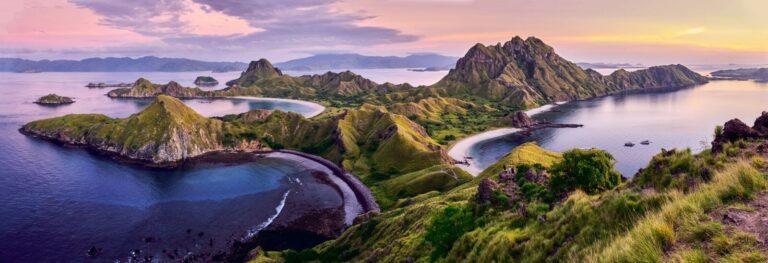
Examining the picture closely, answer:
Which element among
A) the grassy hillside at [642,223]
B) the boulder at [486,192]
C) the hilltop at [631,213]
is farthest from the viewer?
the boulder at [486,192]

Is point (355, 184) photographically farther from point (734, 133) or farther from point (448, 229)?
point (734, 133)

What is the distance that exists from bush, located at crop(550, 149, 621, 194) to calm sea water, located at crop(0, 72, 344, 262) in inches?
3271

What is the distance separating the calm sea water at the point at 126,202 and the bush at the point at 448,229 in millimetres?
72922

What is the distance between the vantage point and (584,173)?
4309cm

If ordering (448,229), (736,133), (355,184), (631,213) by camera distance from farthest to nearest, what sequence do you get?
(355,184)
(448,229)
(736,133)
(631,213)

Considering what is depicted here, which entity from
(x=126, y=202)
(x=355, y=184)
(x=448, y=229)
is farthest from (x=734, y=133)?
(x=126, y=202)

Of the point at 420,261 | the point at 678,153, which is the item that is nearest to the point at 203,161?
the point at 420,261

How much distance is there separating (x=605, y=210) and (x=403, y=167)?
14896 centimetres

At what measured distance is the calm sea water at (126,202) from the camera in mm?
99000

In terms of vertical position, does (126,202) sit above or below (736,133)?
below

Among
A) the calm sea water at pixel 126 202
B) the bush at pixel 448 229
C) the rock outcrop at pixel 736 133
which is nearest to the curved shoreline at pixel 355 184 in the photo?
the calm sea water at pixel 126 202

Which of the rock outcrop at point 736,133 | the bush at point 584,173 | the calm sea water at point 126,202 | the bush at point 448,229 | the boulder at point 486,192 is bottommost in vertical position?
the calm sea water at point 126,202

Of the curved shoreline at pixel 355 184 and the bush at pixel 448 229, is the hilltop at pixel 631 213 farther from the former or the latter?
the curved shoreline at pixel 355 184

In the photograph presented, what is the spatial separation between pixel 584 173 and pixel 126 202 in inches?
5280
